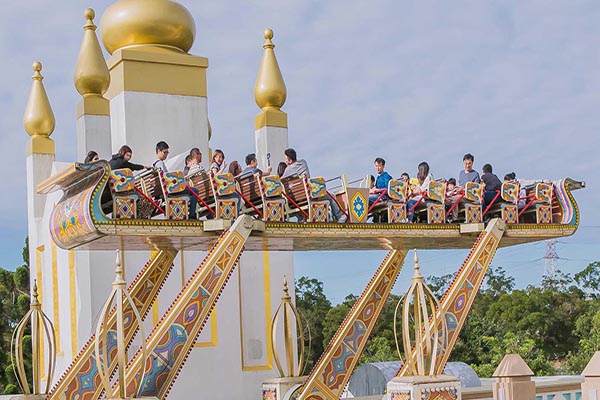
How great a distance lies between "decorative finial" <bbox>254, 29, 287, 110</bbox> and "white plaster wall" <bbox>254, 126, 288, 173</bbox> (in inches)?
19.4

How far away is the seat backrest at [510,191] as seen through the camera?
13.6 metres

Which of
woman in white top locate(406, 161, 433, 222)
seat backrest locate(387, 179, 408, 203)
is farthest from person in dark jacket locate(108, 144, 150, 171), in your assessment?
A: woman in white top locate(406, 161, 433, 222)

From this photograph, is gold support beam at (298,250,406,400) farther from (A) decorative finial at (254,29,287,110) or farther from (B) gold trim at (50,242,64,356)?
(B) gold trim at (50,242,64,356)

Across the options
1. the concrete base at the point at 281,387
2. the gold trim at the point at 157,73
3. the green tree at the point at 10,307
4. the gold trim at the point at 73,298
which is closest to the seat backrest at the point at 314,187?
the concrete base at the point at 281,387

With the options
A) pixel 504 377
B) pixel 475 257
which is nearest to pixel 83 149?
pixel 475 257

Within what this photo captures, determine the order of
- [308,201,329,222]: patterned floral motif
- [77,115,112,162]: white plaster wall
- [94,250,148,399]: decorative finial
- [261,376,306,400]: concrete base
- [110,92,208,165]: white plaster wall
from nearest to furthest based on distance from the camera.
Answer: [94,250,148,399]: decorative finial < [308,201,329,222]: patterned floral motif < [261,376,306,400]: concrete base < [77,115,112,162]: white plaster wall < [110,92,208,165]: white plaster wall

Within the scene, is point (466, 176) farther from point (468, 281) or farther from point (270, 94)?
point (270, 94)

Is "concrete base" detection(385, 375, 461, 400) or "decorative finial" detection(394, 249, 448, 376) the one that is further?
"decorative finial" detection(394, 249, 448, 376)

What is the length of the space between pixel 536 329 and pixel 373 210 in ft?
77.8

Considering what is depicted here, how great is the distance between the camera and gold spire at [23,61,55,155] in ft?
56.0

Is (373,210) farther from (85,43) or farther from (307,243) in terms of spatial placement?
(85,43)

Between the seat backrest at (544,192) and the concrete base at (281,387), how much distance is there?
409 cm

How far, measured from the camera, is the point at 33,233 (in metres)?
17.0

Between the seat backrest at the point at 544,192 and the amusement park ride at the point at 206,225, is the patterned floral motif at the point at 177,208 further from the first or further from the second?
the seat backrest at the point at 544,192
